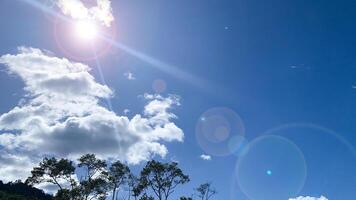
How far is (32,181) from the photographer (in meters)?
65.8

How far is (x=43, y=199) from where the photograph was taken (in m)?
156

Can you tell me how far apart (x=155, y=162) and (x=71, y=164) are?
1388 centimetres

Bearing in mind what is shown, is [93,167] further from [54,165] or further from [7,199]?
[7,199]

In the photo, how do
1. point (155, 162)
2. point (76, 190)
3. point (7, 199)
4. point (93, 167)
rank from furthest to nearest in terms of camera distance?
point (7, 199) → point (155, 162) → point (93, 167) → point (76, 190)

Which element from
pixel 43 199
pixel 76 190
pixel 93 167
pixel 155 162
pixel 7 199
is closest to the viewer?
pixel 76 190

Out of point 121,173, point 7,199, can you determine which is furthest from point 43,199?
point 121,173

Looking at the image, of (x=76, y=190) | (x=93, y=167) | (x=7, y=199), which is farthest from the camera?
(x=7, y=199)

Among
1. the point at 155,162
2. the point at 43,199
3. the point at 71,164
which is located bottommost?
the point at 71,164

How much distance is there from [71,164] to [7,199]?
53505 mm

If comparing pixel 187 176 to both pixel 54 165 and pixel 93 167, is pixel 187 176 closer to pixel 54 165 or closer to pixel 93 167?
pixel 93 167

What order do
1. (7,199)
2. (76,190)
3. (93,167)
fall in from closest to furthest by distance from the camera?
(76,190) < (93,167) < (7,199)

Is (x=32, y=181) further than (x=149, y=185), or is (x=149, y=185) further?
(x=149, y=185)

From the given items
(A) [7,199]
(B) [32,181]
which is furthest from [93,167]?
(A) [7,199]

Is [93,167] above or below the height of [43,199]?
below
